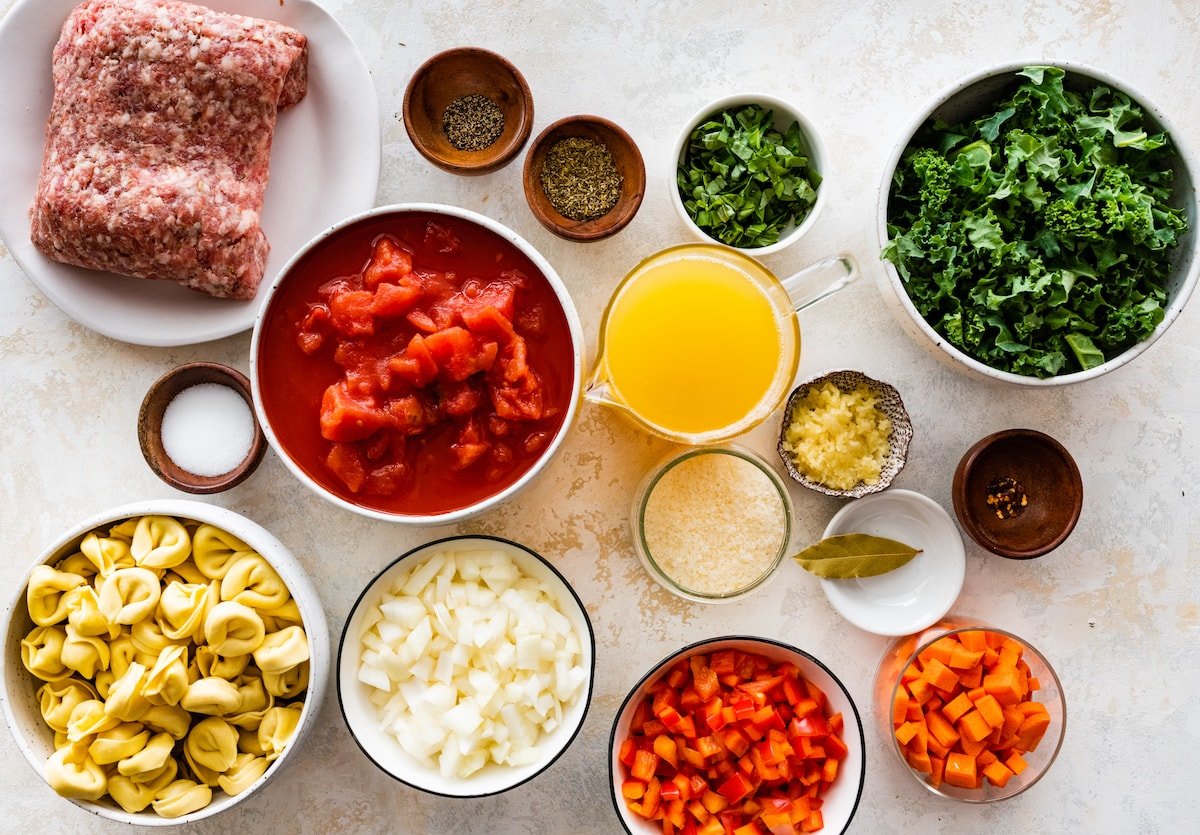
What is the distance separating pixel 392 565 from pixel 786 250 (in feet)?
4.52

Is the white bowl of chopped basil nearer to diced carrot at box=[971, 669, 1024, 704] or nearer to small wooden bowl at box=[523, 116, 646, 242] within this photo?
small wooden bowl at box=[523, 116, 646, 242]

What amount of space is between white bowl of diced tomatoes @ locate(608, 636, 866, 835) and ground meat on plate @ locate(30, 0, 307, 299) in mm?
1568

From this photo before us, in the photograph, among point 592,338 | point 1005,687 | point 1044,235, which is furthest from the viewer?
point 592,338

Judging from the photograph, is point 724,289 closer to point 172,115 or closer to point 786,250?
point 786,250

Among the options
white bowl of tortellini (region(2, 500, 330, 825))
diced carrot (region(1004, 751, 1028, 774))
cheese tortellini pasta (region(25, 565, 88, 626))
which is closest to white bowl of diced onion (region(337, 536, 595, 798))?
white bowl of tortellini (region(2, 500, 330, 825))

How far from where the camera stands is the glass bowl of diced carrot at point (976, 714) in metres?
2.47

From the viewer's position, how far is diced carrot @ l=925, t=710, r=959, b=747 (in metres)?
2.48

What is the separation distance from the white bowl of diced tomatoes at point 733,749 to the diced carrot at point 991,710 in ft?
1.16

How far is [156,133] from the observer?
2270 mm

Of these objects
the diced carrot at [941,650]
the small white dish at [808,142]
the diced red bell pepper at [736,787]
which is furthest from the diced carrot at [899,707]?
the small white dish at [808,142]

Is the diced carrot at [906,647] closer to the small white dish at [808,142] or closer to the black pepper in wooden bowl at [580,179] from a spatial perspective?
the small white dish at [808,142]

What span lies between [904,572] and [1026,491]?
416 millimetres

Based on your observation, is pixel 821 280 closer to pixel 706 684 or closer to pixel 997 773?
pixel 706 684

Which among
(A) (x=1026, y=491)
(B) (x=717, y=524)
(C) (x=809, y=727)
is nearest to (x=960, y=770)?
(C) (x=809, y=727)
